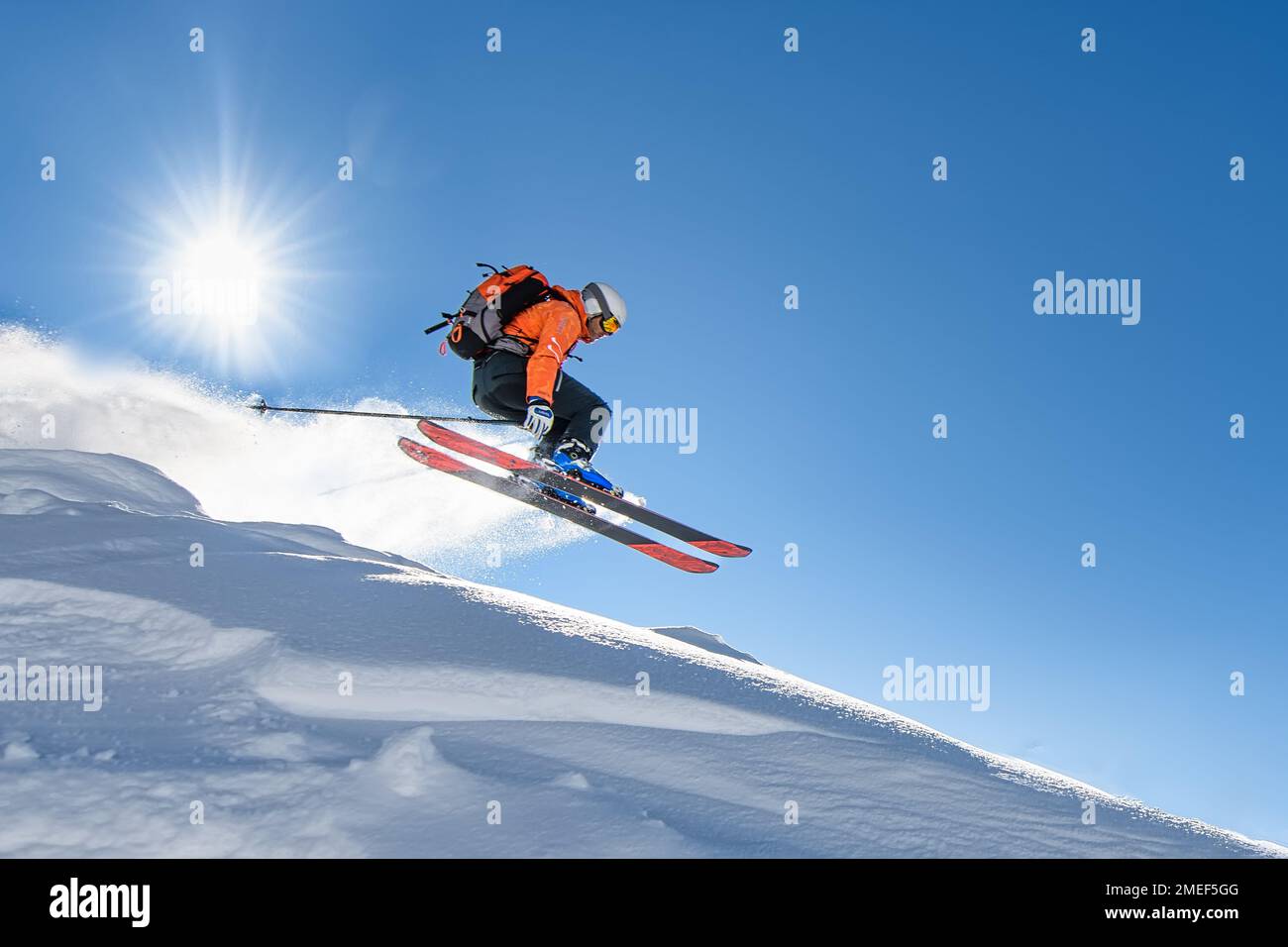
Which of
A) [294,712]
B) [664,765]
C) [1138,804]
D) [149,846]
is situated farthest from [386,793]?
[1138,804]

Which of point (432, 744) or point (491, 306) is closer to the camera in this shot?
point (432, 744)

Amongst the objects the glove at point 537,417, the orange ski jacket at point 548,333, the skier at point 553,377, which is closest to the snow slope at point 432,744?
the glove at point 537,417

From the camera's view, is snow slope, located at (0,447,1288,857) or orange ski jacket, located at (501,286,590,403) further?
orange ski jacket, located at (501,286,590,403)

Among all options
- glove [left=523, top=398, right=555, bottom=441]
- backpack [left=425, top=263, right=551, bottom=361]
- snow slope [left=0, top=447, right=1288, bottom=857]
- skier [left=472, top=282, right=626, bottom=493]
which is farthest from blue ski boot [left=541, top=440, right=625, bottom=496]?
snow slope [left=0, top=447, right=1288, bottom=857]

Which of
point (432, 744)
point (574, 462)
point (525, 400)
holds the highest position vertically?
point (525, 400)

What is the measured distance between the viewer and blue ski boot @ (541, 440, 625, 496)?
9.33 m

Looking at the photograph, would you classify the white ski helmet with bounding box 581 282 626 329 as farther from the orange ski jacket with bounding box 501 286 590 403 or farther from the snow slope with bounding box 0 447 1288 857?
the snow slope with bounding box 0 447 1288 857

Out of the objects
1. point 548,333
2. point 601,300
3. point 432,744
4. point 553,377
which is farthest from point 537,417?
point 432,744

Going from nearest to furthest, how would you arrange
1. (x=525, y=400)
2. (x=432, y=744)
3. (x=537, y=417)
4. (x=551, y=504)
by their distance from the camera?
1. (x=432, y=744)
2. (x=537, y=417)
3. (x=525, y=400)
4. (x=551, y=504)

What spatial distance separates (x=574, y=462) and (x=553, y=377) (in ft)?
3.82

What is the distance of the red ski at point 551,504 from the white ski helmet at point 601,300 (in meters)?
2.05

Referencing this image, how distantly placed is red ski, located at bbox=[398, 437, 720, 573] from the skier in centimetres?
44

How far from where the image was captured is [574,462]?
9.34 meters

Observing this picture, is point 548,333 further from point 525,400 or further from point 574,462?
point 574,462
